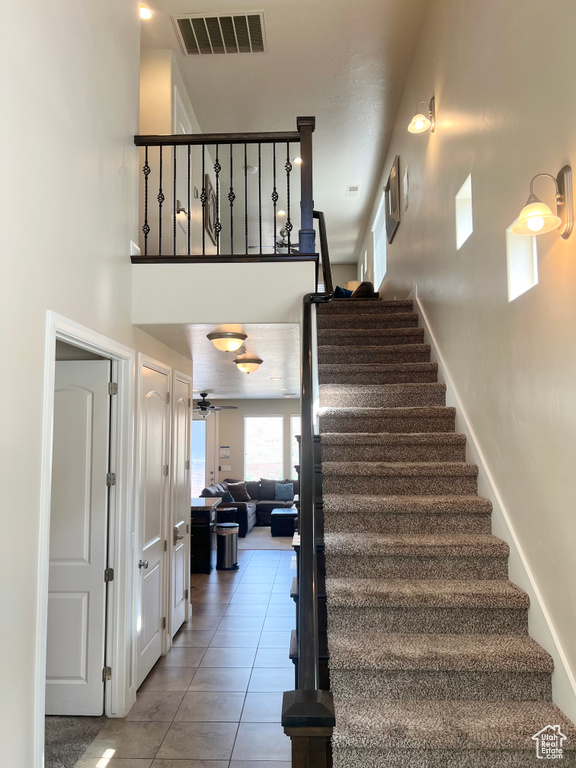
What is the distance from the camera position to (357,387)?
4.03 metres

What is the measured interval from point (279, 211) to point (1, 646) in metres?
8.02

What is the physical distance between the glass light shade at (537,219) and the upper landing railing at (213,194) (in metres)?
1.75

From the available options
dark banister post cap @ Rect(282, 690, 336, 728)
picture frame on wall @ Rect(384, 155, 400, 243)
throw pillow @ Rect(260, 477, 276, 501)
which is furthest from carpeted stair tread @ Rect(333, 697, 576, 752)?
throw pillow @ Rect(260, 477, 276, 501)

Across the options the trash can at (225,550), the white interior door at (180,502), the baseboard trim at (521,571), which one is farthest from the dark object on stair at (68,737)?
the trash can at (225,550)

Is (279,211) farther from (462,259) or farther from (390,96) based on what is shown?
(462,259)

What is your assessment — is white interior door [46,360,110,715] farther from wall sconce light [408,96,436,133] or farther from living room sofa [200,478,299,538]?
living room sofa [200,478,299,538]

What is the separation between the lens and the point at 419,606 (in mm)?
2439

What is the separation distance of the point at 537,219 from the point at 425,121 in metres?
2.50

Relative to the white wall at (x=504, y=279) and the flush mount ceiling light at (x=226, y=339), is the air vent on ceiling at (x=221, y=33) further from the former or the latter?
the flush mount ceiling light at (x=226, y=339)

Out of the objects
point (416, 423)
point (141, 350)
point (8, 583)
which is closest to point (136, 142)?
point (141, 350)

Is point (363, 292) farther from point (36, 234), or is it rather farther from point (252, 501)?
point (252, 501)

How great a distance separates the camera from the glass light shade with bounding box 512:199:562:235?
1.86m

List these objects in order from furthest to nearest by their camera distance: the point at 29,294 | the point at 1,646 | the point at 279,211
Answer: the point at 279,211, the point at 29,294, the point at 1,646

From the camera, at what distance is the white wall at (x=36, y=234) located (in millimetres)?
1993
